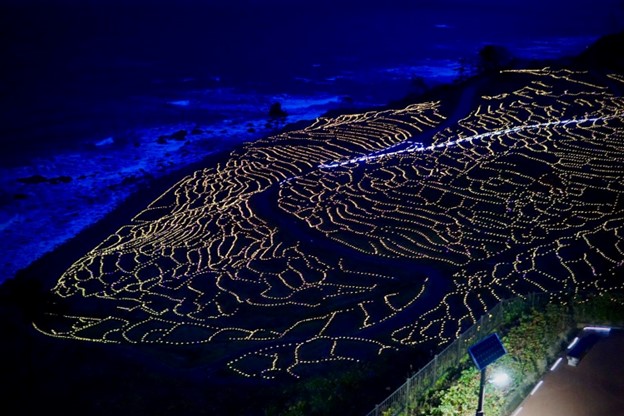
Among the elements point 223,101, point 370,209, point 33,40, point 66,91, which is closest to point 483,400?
point 370,209

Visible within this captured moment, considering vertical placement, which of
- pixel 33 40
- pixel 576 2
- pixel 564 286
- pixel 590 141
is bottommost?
pixel 564 286

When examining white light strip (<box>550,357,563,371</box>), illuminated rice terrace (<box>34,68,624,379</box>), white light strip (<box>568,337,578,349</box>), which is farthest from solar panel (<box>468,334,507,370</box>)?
illuminated rice terrace (<box>34,68,624,379</box>)

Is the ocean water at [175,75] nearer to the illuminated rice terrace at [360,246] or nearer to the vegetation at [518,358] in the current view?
the illuminated rice terrace at [360,246]

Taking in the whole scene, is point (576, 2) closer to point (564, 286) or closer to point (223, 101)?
point (223, 101)

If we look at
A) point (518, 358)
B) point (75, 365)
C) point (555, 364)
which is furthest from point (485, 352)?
point (75, 365)

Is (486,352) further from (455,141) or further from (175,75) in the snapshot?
(175,75)

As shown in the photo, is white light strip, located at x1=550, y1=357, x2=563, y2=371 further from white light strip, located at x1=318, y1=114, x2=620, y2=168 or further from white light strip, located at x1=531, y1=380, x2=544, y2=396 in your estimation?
white light strip, located at x1=318, y1=114, x2=620, y2=168

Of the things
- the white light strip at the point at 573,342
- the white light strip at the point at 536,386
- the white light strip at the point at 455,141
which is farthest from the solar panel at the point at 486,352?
the white light strip at the point at 455,141
